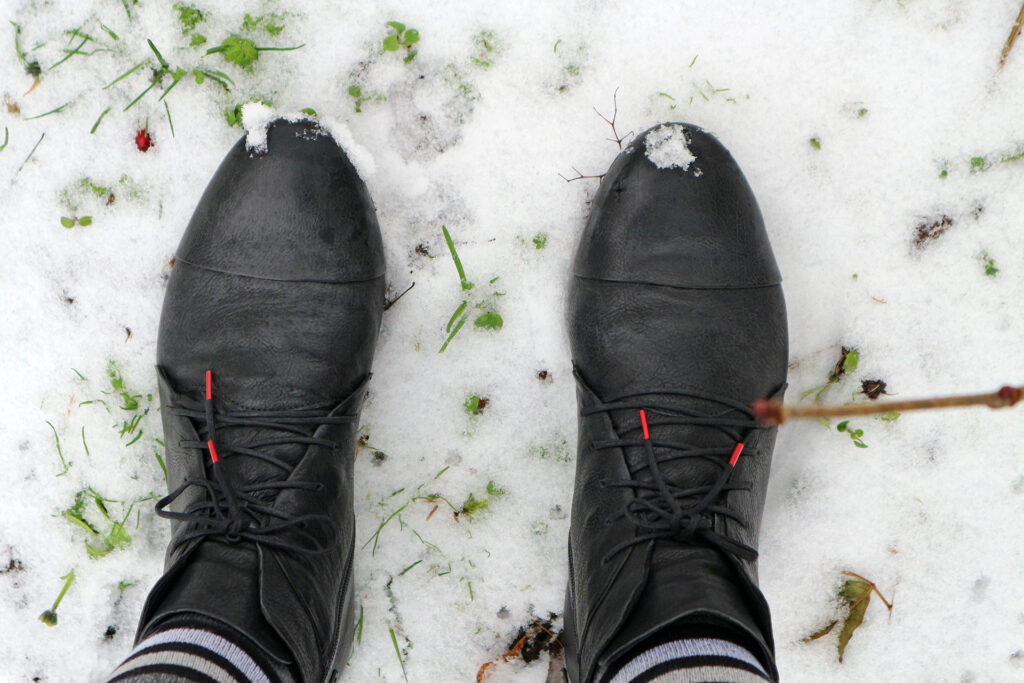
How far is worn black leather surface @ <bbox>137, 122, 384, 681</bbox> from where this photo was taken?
164 centimetres

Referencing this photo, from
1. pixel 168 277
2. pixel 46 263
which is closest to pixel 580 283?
pixel 168 277

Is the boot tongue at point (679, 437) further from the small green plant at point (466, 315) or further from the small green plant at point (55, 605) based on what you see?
the small green plant at point (55, 605)

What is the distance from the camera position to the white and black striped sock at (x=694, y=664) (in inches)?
48.6

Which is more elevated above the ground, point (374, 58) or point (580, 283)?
point (374, 58)

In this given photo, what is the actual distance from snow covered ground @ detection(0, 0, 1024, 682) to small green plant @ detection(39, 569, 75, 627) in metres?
0.03

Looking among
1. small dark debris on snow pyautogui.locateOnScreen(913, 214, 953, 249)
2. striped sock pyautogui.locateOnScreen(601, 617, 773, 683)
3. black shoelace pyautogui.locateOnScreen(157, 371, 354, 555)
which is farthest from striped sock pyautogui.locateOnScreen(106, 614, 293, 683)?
small dark debris on snow pyautogui.locateOnScreen(913, 214, 953, 249)

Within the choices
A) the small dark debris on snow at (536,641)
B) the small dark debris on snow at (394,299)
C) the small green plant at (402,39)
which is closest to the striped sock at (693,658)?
the small dark debris on snow at (536,641)

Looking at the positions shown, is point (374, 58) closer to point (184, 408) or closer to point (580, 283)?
point (580, 283)

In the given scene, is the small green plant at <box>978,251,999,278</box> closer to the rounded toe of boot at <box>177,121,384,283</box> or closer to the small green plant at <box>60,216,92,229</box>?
the rounded toe of boot at <box>177,121,384,283</box>

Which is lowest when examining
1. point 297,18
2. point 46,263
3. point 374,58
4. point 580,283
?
point 580,283

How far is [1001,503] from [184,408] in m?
2.03

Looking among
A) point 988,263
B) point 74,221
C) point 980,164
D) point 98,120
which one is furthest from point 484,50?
point 988,263

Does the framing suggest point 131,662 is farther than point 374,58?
No

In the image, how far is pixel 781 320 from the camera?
1.71 metres
